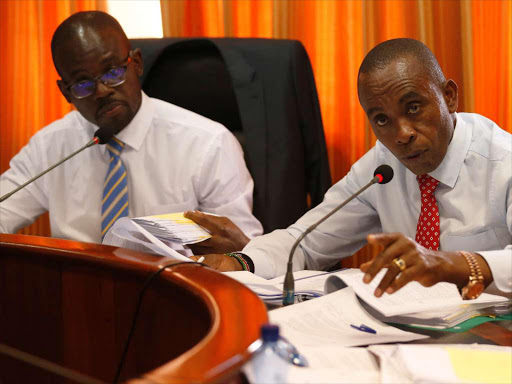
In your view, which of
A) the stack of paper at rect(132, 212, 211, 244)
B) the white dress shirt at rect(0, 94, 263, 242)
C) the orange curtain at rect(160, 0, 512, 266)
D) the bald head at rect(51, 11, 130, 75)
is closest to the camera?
the stack of paper at rect(132, 212, 211, 244)

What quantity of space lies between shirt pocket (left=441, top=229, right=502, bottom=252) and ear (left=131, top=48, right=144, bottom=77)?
1.21 metres

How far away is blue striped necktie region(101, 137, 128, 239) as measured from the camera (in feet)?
7.12

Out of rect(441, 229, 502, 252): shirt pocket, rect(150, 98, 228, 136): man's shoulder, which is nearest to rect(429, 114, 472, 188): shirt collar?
rect(441, 229, 502, 252): shirt pocket

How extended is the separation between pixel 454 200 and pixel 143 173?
1116mm

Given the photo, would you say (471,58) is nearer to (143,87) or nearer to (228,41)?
(228,41)

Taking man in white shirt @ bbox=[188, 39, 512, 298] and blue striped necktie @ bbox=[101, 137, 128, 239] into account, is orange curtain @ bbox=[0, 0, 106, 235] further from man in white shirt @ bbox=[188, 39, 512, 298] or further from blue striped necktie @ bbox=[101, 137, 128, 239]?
man in white shirt @ bbox=[188, 39, 512, 298]

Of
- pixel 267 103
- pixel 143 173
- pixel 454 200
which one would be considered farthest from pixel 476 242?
pixel 143 173

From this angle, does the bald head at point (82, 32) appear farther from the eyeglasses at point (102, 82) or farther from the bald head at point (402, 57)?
the bald head at point (402, 57)

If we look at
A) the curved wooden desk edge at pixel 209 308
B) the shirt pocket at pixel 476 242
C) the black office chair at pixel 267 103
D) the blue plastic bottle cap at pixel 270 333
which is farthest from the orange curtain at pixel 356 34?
the blue plastic bottle cap at pixel 270 333

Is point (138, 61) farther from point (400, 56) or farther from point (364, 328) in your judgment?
point (364, 328)

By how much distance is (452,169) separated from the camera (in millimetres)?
1573

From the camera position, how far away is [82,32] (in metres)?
2.12

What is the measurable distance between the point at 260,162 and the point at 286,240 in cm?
55

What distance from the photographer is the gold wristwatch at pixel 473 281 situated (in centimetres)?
113
